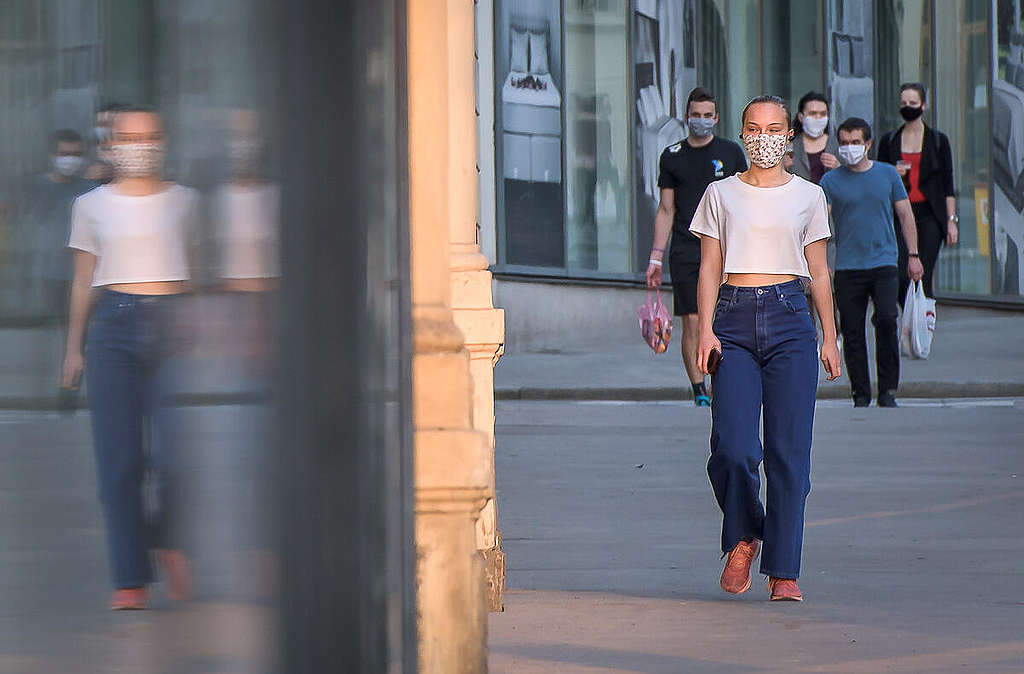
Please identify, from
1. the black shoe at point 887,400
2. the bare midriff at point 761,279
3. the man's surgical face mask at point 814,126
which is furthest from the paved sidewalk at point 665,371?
the bare midriff at point 761,279

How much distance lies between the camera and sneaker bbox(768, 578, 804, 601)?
639 centimetres

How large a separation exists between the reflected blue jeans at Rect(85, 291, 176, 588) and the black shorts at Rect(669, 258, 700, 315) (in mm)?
10927

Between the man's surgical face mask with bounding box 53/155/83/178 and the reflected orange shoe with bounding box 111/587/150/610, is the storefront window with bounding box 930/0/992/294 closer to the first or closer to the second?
the reflected orange shoe with bounding box 111/587/150/610

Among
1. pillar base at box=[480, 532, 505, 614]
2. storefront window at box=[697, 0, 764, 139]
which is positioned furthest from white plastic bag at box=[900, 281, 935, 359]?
pillar base at box=[480, 532, 505, 614]

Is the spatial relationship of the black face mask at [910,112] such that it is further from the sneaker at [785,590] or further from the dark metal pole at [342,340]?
the dark metal pole at [342,340]

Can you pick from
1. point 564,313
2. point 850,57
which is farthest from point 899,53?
point 564,313

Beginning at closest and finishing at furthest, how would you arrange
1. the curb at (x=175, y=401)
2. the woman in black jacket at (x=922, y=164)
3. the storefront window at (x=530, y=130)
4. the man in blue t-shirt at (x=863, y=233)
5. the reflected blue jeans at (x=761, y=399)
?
the curb at (x=175, y=401)
the reflected blue jeans at (x=761, y=399)
the man in blue t-shirt at (x=863, y=233)
the woman in black jacket at (x=922, y=164)
the storefront window at (x=530, y=130)

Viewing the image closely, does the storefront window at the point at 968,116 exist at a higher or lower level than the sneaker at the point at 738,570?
higher

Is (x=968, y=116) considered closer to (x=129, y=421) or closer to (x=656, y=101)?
(x=656, y=101)

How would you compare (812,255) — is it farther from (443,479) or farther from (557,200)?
(557,200)

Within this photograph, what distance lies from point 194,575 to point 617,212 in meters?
19.4

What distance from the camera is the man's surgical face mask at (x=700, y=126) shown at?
40.7 feet

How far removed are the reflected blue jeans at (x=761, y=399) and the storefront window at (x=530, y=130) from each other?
12953 mm

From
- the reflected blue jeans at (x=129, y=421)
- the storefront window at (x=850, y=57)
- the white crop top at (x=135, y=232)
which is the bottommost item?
the reflected blue jeans at (x=129, y=421)
